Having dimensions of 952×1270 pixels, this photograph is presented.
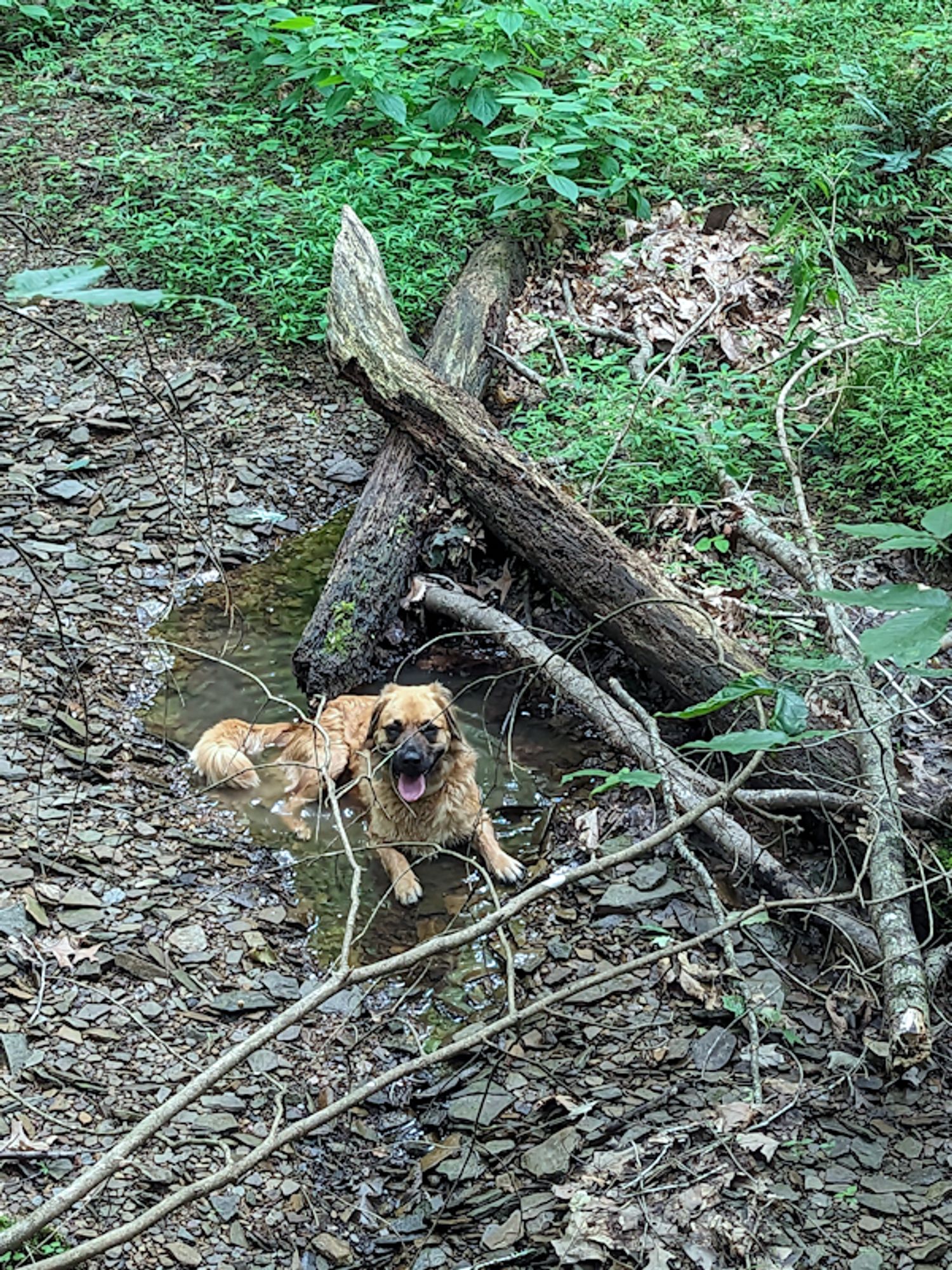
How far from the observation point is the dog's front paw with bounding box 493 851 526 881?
5.18m

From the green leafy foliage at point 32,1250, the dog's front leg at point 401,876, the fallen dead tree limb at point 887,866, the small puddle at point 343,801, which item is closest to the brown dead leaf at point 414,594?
the small puddle at point 343,801

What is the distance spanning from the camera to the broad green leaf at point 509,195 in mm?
8266

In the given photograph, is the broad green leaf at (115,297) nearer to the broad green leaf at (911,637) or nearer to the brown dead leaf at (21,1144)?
the broad green leaf at (911,637)

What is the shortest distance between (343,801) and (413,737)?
86cm

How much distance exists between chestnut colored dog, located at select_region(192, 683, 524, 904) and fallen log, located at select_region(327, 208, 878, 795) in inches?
36.6

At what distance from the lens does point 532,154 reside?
329 inches

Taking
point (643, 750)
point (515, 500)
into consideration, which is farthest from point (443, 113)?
point (643, 750)

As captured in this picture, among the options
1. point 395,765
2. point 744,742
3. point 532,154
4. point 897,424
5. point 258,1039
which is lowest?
point 395,765

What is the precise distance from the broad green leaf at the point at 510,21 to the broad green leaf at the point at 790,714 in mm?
7522

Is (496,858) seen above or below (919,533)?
below

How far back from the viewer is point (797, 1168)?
341 centimetres

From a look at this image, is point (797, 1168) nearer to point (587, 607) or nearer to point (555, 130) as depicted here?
point (587, 607)

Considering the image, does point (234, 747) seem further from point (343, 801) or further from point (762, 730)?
point (762, 730)

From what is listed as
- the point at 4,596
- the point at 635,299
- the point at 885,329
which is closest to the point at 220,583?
the point at 4,596
